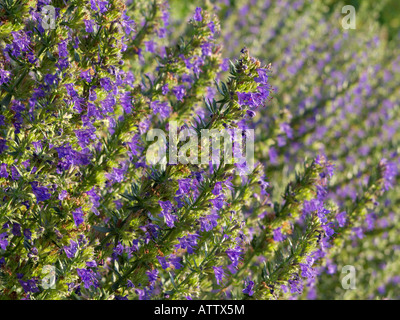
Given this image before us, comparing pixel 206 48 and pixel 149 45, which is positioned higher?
pixel 149 45

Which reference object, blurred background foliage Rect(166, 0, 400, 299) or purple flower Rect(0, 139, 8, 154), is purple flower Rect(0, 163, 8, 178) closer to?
purple flower Rect(0, 139, 8, 154)

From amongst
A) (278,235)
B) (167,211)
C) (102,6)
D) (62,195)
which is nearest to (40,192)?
(62,195)

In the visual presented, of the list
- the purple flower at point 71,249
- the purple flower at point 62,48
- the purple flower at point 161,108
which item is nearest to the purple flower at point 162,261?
the purple flower at point 71,249

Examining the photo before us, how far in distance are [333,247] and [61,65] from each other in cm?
308

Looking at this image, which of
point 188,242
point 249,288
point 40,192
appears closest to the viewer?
point 40,192

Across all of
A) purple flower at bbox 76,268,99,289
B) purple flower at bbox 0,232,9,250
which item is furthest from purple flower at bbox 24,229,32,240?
purple flower at bbox 76,268,99,289

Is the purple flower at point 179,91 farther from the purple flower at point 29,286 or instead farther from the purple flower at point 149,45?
the purple flower at point 29,286

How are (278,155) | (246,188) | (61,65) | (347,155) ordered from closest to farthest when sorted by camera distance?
(61,65)
(246,188)
(278,155)
(347,155)

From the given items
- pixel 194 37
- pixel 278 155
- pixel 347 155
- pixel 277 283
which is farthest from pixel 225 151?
pixel 347 155

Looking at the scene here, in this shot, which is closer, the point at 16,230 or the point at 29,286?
the point at 29,286

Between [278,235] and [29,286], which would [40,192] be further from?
[278,235]

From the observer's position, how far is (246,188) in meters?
3.89

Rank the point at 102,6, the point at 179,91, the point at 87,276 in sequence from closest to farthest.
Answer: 1. the point at 87,276
2. the point at 102,6
3. the point at 179,91
